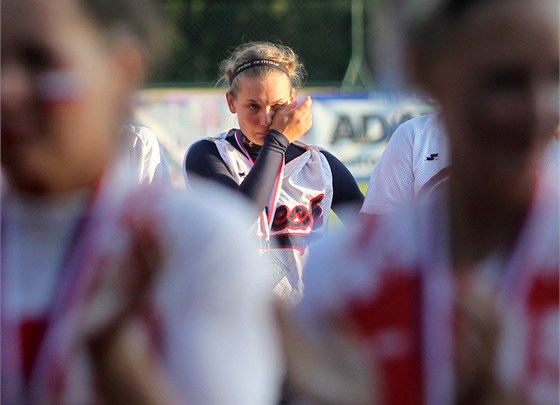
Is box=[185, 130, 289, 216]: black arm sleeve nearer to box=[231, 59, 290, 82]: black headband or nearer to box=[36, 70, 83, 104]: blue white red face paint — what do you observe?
box=[231, 59, 290, 82]: black headband

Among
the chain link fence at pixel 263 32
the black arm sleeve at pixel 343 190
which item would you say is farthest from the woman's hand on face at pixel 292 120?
the chain link fence at pixel 263 32

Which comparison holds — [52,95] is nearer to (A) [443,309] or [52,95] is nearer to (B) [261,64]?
(A) [443,309]

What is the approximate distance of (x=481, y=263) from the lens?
1.21m

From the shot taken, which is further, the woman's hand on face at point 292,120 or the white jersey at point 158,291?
the woman's hand on face at point 292,120

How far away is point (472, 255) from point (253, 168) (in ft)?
9.55

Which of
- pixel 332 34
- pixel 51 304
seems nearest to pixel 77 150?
pixel 51 304

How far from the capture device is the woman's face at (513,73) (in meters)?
1.15

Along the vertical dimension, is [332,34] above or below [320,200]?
above

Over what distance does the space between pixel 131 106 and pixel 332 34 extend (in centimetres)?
1582

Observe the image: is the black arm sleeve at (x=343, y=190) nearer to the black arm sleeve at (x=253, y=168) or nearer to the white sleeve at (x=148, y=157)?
the black arm sleeve at (x=253, y=168)

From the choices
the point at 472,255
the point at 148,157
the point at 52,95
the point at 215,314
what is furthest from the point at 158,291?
the point at 148,157

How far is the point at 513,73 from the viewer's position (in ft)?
3.81

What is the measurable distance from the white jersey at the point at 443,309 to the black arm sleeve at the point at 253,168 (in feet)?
9.28

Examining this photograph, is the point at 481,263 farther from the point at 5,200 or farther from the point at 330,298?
the point at 5,200
